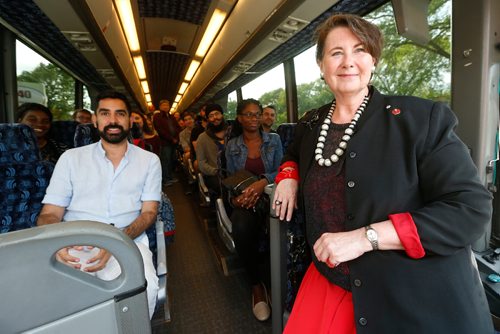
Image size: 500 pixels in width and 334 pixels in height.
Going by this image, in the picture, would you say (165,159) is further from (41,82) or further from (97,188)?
(97,188)

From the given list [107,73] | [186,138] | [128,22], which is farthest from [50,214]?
[107,73]

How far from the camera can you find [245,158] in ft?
8.54

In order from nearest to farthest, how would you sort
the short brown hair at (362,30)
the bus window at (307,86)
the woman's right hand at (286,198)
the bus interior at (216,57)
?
the short brown hair at (362,30) → the woman's right hand at (286,198) → the bus interior at (216,57) → the bus window at (307,86)

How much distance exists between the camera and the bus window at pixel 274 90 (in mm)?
A: 5637

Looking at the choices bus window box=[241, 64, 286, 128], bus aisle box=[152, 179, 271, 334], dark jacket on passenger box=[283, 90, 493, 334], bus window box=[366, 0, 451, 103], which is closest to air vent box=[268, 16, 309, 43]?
bus window box=[366, 0, 451, 103]

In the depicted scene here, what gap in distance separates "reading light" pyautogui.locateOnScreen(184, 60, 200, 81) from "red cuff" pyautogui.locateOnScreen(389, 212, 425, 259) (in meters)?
6.20

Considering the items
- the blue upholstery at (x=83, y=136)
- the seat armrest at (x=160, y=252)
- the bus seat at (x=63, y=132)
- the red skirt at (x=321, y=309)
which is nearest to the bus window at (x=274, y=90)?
the bus seat at (x=63, y=132)

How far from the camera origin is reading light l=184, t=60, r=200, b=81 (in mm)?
6297

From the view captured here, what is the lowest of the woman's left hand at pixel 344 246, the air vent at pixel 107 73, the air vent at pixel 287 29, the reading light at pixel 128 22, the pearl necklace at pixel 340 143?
the woman's left hand at pixel 344 246

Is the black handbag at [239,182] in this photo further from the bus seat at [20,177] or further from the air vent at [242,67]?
the air vent at [242,67]

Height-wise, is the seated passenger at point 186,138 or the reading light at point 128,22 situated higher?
the reading light at point 128,22

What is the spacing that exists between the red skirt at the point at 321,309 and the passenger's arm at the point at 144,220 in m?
1.05

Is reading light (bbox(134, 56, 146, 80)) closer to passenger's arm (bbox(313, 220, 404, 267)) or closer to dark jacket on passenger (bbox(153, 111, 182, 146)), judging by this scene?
dark jacket on passenger (bbox(153, 111, 182, 146))

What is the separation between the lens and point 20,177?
1.69 metres
